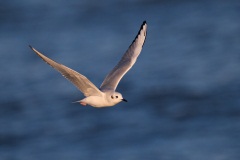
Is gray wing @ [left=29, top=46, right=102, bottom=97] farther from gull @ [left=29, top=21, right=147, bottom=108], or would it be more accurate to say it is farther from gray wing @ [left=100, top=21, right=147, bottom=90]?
gray wing @ [left=100, top=21, right=147, bottom=90]

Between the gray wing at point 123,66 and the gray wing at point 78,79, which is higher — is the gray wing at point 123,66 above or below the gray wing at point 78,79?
above

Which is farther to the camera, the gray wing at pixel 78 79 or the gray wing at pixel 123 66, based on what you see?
the gray wing at pixel 123 66

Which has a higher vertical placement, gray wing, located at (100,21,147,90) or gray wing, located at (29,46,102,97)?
gray wing, located at (100,21,147,90)

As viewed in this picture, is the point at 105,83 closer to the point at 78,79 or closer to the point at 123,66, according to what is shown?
the point at 123,66

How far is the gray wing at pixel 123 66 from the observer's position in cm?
1306

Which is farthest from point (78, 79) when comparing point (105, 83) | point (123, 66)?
point (123, 66)

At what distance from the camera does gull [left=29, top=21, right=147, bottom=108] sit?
1162 centimetres

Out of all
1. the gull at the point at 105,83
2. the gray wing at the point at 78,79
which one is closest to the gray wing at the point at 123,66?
the gull at the point at 105,83

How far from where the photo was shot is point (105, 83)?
518 inches

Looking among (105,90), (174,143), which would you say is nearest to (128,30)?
(174,143)

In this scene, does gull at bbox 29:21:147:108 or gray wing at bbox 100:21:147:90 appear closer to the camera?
gull at bbox 29:21:147:108

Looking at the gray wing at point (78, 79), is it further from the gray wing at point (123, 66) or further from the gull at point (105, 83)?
the gray wing at point (123, 66)

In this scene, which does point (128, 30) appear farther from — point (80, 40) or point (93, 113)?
point (93, 113)

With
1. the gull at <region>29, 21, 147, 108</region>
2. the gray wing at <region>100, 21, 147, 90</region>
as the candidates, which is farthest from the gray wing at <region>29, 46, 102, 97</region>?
the gray wing at <region>100, 21, 147, 90</region>
